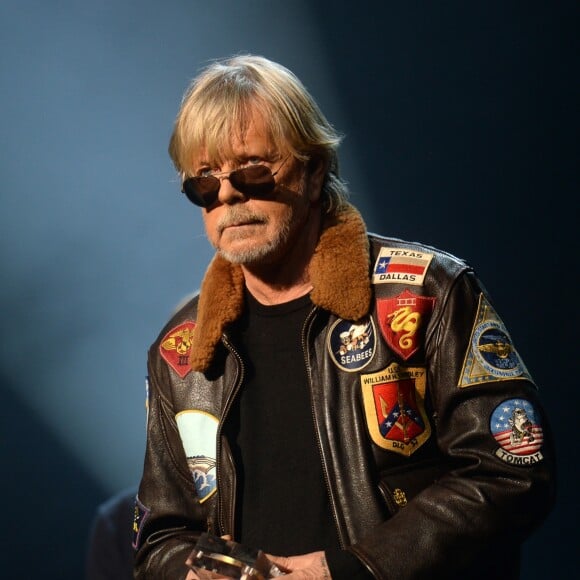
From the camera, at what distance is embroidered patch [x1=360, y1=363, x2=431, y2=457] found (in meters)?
2.30

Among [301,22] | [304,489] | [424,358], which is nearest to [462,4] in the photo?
[301,22]

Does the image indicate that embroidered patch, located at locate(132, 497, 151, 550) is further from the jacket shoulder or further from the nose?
the nose

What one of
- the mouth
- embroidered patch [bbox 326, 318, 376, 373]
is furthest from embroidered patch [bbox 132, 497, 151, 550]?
the mouth

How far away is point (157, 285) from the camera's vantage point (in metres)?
4.56

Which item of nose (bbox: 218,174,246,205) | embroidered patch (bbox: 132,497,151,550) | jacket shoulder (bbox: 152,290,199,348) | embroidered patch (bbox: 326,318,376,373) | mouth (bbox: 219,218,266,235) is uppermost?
nose (bbox: 218,174,246,205)

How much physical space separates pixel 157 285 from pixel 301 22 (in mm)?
1307

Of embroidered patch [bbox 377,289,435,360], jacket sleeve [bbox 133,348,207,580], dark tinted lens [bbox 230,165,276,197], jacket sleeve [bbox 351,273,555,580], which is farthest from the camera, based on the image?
jacket sleeve [bbox 133,348,207,580]

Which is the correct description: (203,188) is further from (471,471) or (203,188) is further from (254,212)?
(471,471)

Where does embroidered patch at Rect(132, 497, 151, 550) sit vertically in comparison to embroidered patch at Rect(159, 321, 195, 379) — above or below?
below

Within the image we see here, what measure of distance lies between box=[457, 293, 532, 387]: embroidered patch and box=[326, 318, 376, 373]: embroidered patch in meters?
0.24

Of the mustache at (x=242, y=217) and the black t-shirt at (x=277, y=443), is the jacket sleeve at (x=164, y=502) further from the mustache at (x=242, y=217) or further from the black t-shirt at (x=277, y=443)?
the mustache at (x=242, y=217)

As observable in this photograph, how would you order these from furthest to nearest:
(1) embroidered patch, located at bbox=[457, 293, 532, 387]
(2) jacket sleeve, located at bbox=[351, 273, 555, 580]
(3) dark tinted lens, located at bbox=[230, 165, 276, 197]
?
(3) dark tinted lens, located at bbox=[230, 165, 276, 197] → (1) embroidered patch, located at bbox=[457, 293, 532, 387] → (2) jacket sleeve, located at bbox=[351, 273, 555, 580]

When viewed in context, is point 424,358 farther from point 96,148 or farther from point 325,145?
point 96,148

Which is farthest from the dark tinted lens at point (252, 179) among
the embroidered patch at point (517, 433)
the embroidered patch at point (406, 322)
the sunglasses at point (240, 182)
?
the embroidered patch at point (517, 433)
